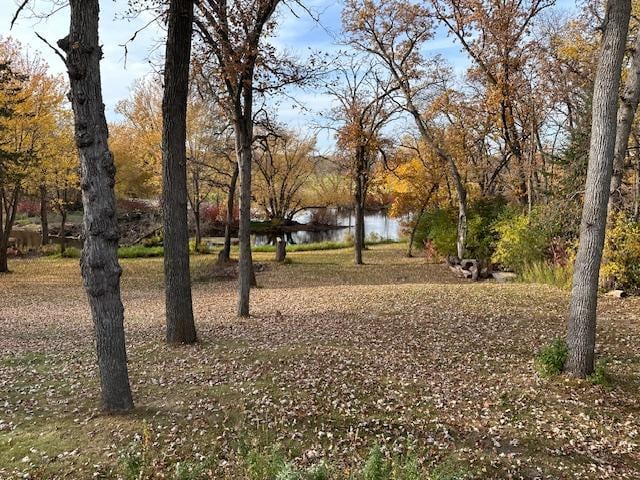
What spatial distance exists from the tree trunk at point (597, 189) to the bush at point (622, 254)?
5.67 metres

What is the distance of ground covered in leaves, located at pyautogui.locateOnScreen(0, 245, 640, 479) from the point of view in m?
3.87

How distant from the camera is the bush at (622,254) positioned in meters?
9.99

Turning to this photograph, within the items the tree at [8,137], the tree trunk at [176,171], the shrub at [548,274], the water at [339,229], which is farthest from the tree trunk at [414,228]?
the tree trunk at [176,171]

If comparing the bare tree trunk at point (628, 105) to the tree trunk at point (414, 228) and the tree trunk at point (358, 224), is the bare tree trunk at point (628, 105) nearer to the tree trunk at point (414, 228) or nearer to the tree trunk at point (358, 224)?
the tree trunk at point (358, 224)

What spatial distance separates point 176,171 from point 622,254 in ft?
30.4

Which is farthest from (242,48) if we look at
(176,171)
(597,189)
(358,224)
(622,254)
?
(358,224)

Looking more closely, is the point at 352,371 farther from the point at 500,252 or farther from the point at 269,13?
the point at 500,252

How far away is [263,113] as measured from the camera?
12930 mm

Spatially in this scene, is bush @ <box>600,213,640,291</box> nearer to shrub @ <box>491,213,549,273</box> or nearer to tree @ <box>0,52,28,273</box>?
shrub @ <box>491,213,549,273</box>

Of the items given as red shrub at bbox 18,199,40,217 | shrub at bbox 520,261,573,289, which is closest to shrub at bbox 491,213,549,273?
shrub at bbox 520,261,573,289

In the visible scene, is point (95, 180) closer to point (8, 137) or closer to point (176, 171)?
point (176, 171)

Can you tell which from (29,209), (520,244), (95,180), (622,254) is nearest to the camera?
(95,180)

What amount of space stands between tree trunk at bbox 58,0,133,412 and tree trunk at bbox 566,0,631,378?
4.98 metres

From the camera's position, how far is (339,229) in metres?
44.4
